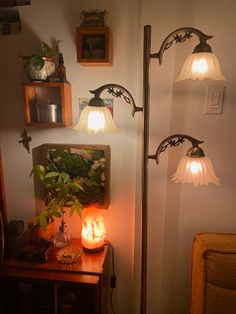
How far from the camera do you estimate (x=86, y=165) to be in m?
1.45

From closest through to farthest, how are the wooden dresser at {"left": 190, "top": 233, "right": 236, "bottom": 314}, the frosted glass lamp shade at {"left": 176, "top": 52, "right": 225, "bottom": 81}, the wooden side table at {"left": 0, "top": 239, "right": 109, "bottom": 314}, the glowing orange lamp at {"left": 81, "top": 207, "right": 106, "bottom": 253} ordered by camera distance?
1. the frosted glass lamp shade at {"left": 176, "top": 52, "right": 225, "bottom": 81}
2. the wooden dresser at {"left": 190, "top": 233, "right": 236, "bottom": 314}
3. the wooden side table at {"left": 0, "top": 239, "right": 109, "bottom": 314}
4. the glowing orange lamp at {"left": 81, "top": 207, "right": 106, "bottom": 253}

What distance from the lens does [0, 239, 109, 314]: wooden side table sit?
4.09 feet

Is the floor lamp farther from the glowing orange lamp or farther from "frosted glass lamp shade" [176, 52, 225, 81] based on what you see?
the glowing orange lamp

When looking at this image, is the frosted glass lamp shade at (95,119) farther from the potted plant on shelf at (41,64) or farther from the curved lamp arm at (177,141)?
the potted plant on shelf at (41,64)

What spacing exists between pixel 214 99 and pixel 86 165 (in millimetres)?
764

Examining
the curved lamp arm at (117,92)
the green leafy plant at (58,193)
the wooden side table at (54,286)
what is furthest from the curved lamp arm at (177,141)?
the wooden side table at (54,286)

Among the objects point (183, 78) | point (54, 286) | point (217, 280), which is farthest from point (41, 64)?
point (217, 280)

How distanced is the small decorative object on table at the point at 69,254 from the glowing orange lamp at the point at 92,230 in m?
0.06

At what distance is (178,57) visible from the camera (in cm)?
126

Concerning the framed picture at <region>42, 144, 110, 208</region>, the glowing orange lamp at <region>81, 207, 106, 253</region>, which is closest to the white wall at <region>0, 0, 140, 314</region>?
the framed picture at <region>42, 144, 110, 208</region>

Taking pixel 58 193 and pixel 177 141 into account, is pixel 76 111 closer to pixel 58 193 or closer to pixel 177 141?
pixel 58 193

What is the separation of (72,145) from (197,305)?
1.03 meters

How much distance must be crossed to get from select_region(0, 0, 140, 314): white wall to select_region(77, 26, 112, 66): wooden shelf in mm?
87

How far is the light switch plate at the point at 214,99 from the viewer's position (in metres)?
1.28
